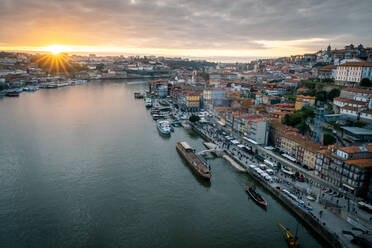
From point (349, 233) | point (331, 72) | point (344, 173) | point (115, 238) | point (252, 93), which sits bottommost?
point (115, 238)

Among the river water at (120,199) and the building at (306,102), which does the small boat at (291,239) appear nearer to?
the river water at (120,199)

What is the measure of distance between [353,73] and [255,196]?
12.2 metres

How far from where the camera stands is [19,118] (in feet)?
59.2

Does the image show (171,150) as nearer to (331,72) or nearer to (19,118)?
(19,118)

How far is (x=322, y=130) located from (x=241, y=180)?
190 inches

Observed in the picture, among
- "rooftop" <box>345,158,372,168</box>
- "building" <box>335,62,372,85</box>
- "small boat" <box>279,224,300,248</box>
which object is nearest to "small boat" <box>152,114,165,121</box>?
"building" <box>335,62,372,85</box>

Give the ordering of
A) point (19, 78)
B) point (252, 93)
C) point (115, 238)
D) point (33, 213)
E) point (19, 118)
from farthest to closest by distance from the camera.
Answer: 1. point (19, 78)
2. point (252, 93)
3. point (19, 118)
4. point (33, 213)
5. point (115, 238)

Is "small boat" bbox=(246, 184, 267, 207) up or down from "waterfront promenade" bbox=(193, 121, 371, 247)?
down

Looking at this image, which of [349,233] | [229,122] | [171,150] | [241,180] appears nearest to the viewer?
[349,233]

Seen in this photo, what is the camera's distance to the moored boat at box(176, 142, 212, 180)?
9366 mm

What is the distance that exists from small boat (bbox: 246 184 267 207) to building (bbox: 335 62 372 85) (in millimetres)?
11606

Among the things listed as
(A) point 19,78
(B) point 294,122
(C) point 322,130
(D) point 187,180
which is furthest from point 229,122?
(A) point 19,78

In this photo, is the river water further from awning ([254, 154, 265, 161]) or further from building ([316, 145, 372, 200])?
building ([316, 145, 372, 200])

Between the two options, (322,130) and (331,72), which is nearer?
(322,130)
